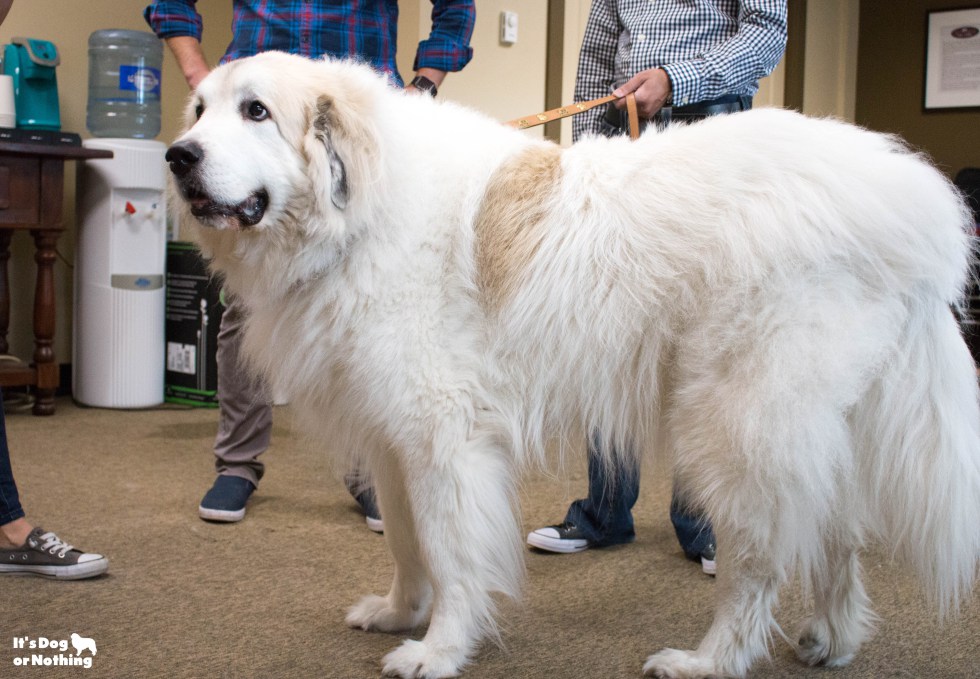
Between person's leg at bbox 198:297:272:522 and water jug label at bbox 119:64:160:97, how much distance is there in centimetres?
222

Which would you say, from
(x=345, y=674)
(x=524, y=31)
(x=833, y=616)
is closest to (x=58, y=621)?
(x=345, y=674)

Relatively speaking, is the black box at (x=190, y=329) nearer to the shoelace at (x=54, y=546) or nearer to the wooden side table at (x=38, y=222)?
the wooden side table at (x=38, y=222)

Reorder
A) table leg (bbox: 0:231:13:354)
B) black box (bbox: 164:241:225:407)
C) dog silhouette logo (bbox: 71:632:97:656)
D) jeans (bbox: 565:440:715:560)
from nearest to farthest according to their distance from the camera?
dog silhouette logo (bbox: 71:632:97:656)
jeans (bbox: 565:440:715:560)
table leg (bbox: 0:231:13:354)
black box (bbox: 164:241:225:407)

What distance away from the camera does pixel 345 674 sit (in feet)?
5.76

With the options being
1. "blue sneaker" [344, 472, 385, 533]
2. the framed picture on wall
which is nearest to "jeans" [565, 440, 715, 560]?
"blue sneaker" [344, 472, 385, 533]

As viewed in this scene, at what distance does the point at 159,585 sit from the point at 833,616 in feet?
4.84

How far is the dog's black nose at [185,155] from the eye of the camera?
165 centimetres

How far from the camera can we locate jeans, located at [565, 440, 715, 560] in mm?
2439

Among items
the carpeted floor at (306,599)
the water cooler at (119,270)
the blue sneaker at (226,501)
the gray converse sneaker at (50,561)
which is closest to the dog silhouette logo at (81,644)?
the carpeted floor at (306,599)

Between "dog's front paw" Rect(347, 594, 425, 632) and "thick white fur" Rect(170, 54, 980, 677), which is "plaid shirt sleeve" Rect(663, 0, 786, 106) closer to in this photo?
"thick white fur" Rect(170, 54, 980, 677)

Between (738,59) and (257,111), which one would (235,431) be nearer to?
(257,111)

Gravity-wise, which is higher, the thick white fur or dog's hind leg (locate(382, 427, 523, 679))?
the thick white fur

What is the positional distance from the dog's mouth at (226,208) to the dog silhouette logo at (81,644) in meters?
0.85

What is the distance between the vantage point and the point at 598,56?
2623mm
